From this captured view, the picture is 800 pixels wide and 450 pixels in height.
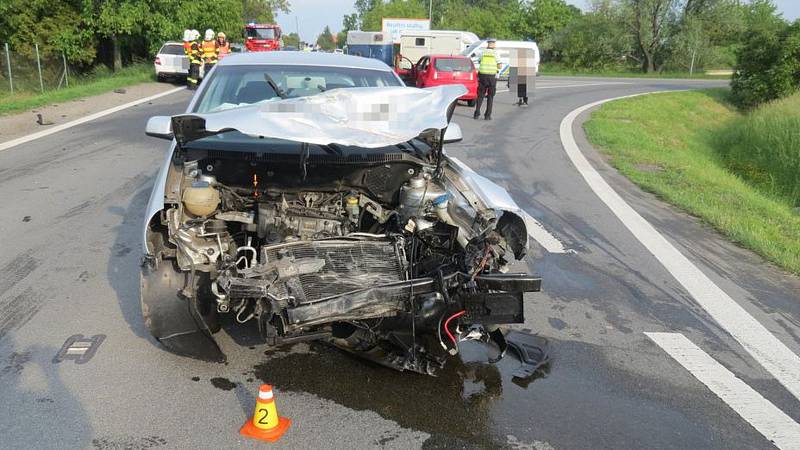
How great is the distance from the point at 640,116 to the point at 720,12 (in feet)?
122

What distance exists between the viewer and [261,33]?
3784 cm

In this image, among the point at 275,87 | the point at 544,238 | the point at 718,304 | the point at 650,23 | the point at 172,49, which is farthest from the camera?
the point at 650,23

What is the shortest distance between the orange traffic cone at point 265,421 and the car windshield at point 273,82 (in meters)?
2.49

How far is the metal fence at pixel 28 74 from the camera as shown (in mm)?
21944

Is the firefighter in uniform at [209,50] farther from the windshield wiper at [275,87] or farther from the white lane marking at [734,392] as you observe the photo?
the white lane marking at [734,392]

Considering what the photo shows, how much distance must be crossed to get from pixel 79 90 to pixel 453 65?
11.3m

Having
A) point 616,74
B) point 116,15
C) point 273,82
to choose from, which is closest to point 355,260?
point 273,82

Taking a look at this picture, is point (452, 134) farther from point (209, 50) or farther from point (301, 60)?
point (209, 50)

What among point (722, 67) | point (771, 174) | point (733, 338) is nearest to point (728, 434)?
point (733, 338)

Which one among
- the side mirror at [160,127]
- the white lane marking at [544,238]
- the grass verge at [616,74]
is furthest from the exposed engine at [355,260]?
the grass verge at [616,74]

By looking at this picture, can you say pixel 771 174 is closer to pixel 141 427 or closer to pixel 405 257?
pixel 405 257

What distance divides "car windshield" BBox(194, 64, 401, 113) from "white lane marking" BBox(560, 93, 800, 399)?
123 inches

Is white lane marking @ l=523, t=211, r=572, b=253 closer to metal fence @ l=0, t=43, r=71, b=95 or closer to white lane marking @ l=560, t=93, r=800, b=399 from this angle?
white lane marking @ l=560, t=93, r=800, b=399

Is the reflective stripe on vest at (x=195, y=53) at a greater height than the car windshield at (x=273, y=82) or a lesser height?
greater
